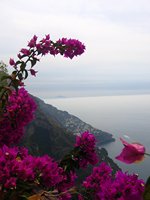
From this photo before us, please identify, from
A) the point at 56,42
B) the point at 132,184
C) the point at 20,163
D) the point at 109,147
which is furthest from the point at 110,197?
the point at 109,147

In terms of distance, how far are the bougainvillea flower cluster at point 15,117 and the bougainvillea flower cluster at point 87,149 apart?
0.67 m

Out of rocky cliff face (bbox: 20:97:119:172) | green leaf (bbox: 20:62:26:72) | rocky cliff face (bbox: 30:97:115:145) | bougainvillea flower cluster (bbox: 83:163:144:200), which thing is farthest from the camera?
rocky cliff face (bbox: 30:97:115:145)

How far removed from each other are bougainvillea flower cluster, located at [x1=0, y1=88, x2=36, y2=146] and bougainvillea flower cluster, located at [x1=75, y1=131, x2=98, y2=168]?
671 mm

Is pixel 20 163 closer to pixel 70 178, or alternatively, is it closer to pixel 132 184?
pixel 132 184

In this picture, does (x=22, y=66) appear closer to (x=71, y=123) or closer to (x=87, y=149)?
(x=87, y=149)

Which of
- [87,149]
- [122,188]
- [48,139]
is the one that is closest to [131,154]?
[122,188]

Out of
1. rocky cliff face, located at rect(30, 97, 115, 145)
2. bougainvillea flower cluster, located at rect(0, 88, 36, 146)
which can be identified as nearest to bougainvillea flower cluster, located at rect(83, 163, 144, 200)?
bougainvillea flower cluster, located at rect(0, 88, 36, 146)

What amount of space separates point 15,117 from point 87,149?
3.04 ft

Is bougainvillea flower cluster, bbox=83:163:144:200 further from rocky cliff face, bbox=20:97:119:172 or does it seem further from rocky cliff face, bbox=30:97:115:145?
rocky cliff face, bbox=30:97:115:145

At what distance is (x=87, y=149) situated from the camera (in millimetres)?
3961

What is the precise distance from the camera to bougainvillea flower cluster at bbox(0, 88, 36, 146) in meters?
3.78

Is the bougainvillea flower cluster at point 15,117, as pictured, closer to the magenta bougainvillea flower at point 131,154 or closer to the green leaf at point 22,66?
the green leaf at point 22,66

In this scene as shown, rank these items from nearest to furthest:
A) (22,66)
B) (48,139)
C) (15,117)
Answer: (15,117) < (22,66) < (48,139)

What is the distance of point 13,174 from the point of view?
92.4 inches
